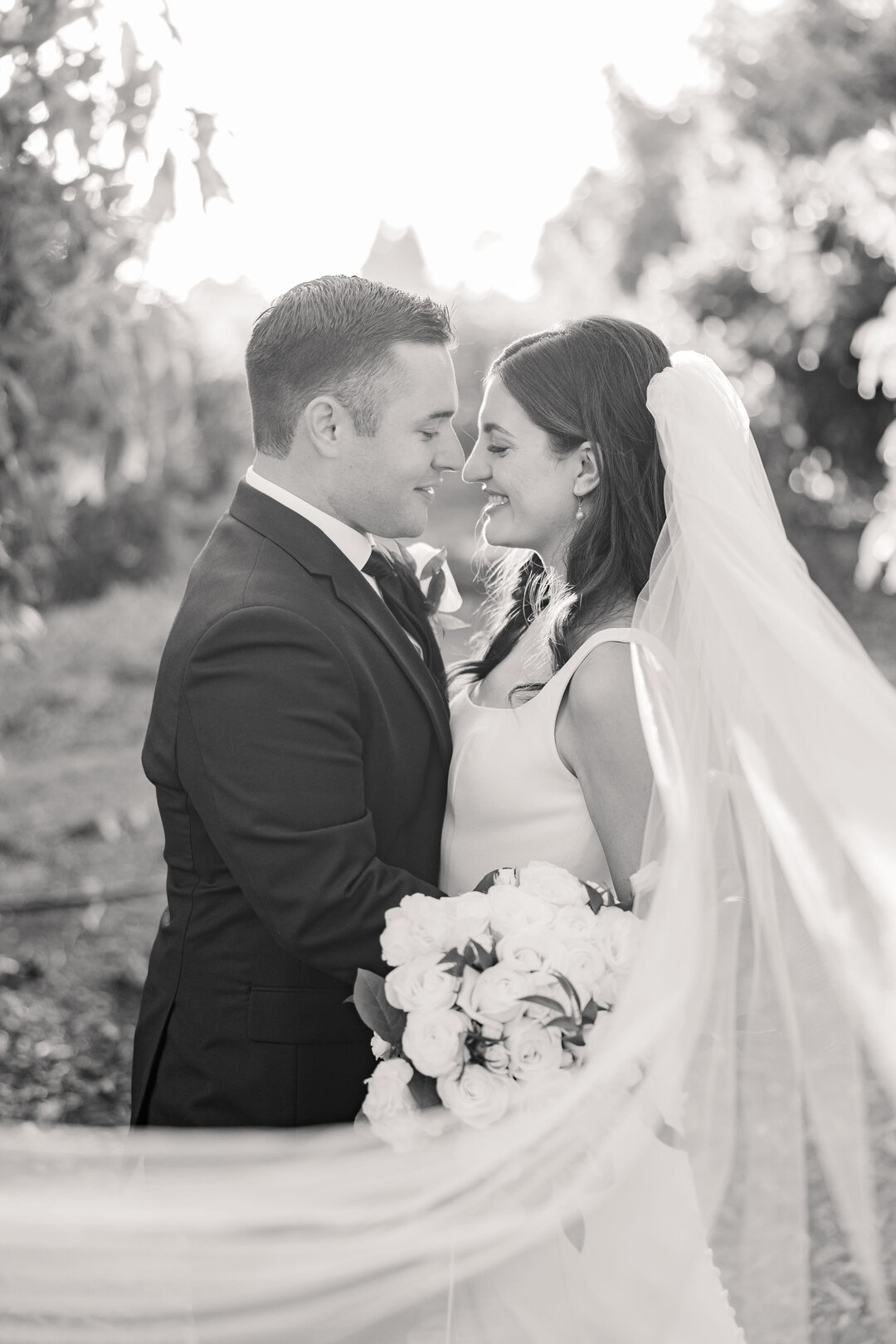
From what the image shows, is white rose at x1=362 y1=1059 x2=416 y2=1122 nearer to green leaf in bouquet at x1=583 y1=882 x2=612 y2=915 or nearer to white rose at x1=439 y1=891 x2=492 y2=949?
white rose at x1=439 y1=891 x2=492 y2=949

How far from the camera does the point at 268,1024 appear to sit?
2.49 m

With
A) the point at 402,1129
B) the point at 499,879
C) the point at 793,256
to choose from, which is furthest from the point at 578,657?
the point at 793,256

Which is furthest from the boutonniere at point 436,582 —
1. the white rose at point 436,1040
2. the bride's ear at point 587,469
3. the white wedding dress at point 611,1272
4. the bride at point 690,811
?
the white rose at point 436,1040

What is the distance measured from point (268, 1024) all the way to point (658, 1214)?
80cm

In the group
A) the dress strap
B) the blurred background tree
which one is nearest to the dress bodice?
the dress strap

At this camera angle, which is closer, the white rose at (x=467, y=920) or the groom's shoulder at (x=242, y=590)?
the white rose at (x=467, y=920)

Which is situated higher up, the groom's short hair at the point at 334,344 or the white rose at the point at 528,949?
the groom's short hair at the point at 334,344

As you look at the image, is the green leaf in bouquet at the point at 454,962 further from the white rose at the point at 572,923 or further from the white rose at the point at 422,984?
the white rose at the point at 572,923

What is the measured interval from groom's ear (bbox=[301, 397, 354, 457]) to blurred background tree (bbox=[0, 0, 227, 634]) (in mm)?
1144

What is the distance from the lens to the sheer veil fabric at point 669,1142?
2043 mm

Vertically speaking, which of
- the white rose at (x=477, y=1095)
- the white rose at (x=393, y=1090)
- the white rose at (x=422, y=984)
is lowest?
the white rose at (x=393, y=1090)

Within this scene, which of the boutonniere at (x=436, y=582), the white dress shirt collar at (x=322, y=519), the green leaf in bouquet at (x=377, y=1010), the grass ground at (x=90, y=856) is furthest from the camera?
the grass ground at (x=90, y=856)

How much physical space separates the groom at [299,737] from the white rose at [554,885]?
0.20m

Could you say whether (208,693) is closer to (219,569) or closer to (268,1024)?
(219,569)
